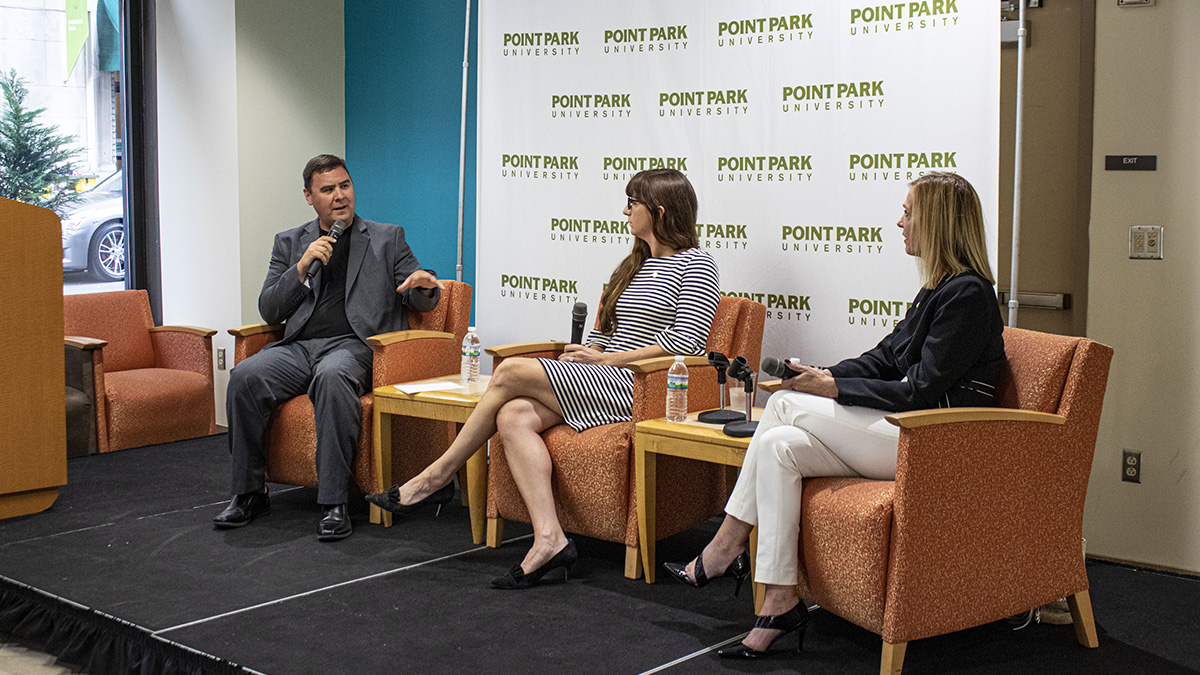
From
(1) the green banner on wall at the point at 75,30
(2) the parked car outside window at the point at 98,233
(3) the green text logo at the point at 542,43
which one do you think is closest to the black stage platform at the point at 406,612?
(3) the green text logo at the point at 542,43

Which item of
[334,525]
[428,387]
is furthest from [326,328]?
[334,525]

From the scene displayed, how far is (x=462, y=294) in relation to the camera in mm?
4211

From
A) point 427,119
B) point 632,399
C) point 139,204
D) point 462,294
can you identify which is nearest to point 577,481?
point 632,399

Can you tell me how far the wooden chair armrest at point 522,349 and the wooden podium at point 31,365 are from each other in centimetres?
162

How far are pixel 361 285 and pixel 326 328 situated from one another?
8.5 inches

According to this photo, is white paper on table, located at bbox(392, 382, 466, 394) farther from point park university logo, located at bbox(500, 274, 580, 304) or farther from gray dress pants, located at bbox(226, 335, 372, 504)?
point park university logo, located at bbox(500, 274, 580, 304)

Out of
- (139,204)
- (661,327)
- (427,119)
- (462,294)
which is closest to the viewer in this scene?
(661,327)

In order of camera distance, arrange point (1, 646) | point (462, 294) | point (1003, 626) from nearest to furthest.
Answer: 1. point (1003, 626)
2. point (1, 646)
3. point (462, 294)

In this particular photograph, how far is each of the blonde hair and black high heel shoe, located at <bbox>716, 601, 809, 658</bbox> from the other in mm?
889

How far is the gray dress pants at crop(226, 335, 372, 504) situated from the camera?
3.66 metres

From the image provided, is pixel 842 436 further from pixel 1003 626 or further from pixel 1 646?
pixel 1 646

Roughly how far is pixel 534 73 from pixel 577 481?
1817 mm

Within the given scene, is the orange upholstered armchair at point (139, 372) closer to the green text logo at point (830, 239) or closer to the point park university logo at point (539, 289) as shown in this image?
the point park university logo at point (539, 289)

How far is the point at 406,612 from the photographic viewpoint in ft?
9.35
